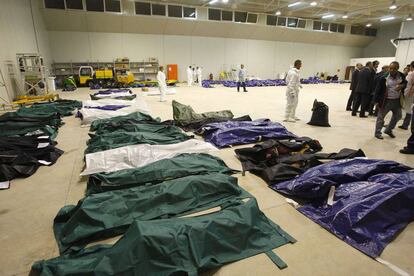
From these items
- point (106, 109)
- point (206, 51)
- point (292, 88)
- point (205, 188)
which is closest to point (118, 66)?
point (206, 51)

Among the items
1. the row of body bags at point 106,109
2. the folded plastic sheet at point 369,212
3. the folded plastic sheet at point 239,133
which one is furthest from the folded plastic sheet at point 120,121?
the folded plastic sheet at point 369,212

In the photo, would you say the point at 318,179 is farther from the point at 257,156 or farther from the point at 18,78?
the point at 18,78

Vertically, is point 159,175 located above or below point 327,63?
below

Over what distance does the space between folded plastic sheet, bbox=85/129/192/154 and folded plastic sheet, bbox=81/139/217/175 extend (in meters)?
0.36

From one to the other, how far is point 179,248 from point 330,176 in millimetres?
1934

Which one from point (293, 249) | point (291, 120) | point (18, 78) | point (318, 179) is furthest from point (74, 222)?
point (18, 78)

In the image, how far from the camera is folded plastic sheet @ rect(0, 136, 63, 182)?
3467 mm

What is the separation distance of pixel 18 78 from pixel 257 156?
1066 cm

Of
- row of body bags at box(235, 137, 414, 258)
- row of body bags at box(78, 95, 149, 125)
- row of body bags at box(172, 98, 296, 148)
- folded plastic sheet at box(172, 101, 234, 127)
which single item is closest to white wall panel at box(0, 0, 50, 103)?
row of body bags at box(78, 95, 149, 125)

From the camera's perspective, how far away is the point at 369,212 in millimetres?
2303

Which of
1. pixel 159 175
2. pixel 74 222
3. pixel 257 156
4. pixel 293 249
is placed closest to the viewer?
pixel 293 249

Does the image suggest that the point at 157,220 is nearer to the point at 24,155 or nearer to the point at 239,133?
the point at 24,155

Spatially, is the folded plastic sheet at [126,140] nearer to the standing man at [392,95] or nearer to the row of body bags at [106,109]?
the row of body bags at [106,109]

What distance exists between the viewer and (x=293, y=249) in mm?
2135
